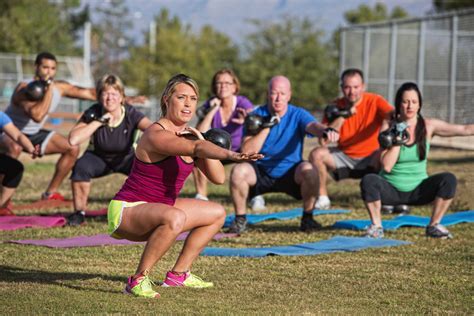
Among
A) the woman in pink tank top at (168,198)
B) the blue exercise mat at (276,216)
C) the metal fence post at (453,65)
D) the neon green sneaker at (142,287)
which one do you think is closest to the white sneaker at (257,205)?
the blue exercise mat at (276,216)

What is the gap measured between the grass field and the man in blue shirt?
0.39 m

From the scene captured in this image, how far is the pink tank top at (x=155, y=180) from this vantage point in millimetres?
6367

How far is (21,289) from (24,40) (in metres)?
46.2

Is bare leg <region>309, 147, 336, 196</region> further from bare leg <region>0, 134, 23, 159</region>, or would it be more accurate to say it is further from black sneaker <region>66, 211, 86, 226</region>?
bare leg <region>0, 134, 23, 159</region>

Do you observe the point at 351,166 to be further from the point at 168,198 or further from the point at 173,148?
the point at 173,148

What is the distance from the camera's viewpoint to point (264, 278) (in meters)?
7.00

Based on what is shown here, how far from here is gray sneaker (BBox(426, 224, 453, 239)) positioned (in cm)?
915

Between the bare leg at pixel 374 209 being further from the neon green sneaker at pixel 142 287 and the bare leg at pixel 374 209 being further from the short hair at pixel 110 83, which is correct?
the neon green sneaker at pixel 142 287

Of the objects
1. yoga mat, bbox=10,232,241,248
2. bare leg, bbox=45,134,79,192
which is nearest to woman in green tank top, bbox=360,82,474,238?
yoga mat, bbox=10,232,241,248

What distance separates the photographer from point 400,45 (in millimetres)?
24609

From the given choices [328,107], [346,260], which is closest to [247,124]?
[328,107]

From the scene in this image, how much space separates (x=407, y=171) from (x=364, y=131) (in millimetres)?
2145

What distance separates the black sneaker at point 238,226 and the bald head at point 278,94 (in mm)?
1310

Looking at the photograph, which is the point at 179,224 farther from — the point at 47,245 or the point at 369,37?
the point at 369,37
